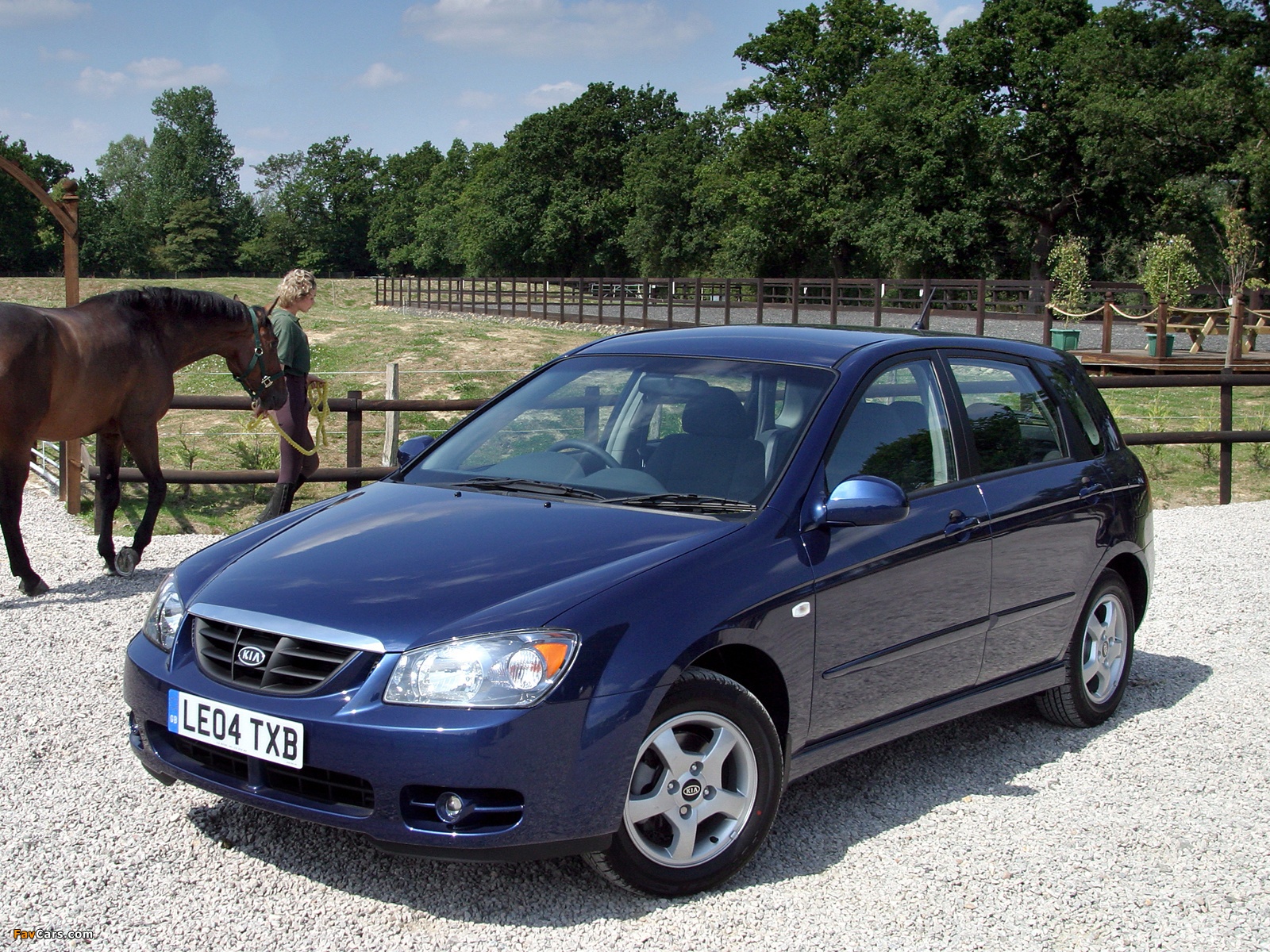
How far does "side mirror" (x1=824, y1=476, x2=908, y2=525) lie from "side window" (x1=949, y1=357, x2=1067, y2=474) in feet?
3.10

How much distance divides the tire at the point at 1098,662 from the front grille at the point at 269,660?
10.5 feet

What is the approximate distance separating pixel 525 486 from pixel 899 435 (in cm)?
136

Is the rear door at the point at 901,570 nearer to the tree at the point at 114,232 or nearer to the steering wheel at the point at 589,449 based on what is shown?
the steering wheel at the point at 589,449

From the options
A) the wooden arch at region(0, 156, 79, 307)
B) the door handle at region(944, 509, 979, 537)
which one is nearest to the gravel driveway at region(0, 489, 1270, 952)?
the door handle at region(944, 509, 979, 537)

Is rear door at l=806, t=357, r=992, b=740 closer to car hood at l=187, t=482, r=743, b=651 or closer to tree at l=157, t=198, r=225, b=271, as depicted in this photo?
car hood at l=187, t=482, r=743, b=651

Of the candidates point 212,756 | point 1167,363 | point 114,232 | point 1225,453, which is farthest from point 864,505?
point 114,232

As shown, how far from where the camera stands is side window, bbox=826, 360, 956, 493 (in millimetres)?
4133

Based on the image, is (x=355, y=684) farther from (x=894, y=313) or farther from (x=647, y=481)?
(x=894, y=313)

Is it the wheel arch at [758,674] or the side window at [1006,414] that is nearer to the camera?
the wheel arch at [758,674]

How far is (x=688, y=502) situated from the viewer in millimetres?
3895

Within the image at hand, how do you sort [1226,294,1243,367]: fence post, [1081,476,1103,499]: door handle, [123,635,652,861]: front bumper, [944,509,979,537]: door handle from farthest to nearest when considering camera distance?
[1226,294,1243,367]: fence post → [1081,476,1103,499]: door handle → [944,509,979,537]: door handle → [123,635,652,861]: front bumper

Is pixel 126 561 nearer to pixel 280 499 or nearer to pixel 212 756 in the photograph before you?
pixel 280 499

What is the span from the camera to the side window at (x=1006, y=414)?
15.4ft

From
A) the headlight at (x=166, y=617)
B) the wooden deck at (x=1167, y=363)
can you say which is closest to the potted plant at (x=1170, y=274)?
the wooden deck at (x=1167, y=363)
